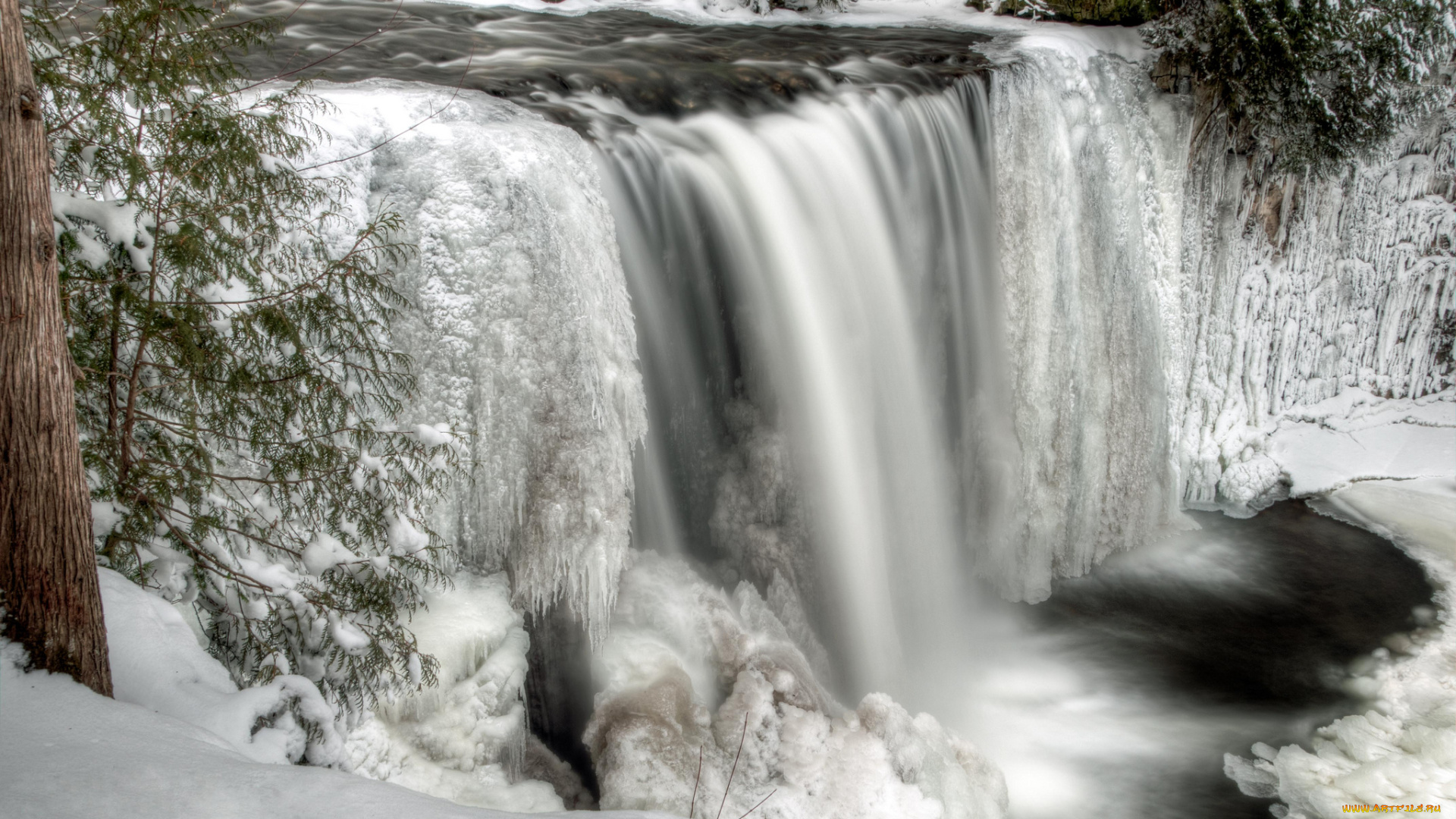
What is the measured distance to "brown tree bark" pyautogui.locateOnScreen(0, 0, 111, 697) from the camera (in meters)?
2.35

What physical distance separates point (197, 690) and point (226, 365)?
1.38 meters

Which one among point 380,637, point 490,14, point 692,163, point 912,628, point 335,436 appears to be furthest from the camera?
point 490,14

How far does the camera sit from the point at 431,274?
4723 mm

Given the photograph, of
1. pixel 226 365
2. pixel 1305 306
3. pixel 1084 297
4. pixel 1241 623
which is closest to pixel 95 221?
pixel 226 365

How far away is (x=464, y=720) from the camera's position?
4.48m

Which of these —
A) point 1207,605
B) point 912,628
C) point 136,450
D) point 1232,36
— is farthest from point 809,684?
point 1232,36

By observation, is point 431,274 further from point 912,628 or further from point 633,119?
point 912,628

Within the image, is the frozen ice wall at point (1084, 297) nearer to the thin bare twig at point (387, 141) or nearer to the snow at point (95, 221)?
the thin bare twig at point (387, 141)

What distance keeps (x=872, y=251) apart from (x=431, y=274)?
3261 millimetres

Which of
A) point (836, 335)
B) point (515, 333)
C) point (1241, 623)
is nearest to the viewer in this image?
point (515, 333)

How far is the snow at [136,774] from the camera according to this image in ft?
7.40

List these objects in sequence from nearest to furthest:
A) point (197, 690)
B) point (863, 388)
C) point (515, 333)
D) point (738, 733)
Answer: point (197, 690) → point (515, 333) → point (738, 733) → point (863, 388)

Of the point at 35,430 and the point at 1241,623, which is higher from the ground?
the point at 35,430

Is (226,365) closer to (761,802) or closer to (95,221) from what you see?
(95,221)
